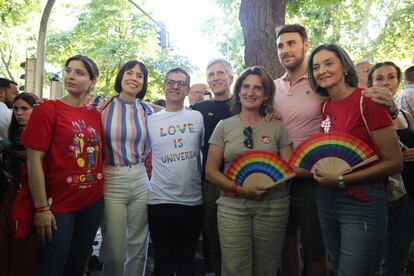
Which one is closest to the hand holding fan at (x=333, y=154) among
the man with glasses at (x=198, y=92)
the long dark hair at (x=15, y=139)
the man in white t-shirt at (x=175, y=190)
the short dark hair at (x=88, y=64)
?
the man in white t-shirt at (x=175, y=190)

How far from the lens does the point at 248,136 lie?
316cm

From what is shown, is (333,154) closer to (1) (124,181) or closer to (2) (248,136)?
(2) (248,136)

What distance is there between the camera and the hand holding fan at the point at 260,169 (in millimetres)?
2998

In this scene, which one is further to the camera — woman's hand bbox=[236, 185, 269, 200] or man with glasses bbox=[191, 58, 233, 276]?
man with glasses bbox=[191, 58, 233, 276]

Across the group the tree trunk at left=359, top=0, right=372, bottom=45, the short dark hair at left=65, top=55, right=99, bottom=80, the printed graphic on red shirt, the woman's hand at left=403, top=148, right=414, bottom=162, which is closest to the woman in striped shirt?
the printed graphic on red shirt

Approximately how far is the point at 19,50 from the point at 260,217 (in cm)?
2502

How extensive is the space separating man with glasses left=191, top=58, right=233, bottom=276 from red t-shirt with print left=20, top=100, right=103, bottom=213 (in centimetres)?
112

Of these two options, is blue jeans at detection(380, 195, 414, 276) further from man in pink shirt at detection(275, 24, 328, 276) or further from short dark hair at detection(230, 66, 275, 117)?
short dark hair at detection(230, 66, 275, 117)

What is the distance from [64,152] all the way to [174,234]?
1.29 m

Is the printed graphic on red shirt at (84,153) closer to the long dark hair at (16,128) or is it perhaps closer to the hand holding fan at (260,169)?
the long dark hair at (16,128)

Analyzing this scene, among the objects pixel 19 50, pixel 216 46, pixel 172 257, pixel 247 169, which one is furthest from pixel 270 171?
pixel 19 50

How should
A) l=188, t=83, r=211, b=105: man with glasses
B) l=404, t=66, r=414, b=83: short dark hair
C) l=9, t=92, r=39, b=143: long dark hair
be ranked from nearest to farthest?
l=9, t=92, r=39, b=143: long dark hair < l=404, t=66, r=414, b=83: short dark hair < l=188, t=83, r=211, b=105: man with glasses

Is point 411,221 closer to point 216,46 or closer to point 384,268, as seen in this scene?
point 384,268

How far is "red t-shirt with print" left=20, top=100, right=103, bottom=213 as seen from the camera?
295cm
